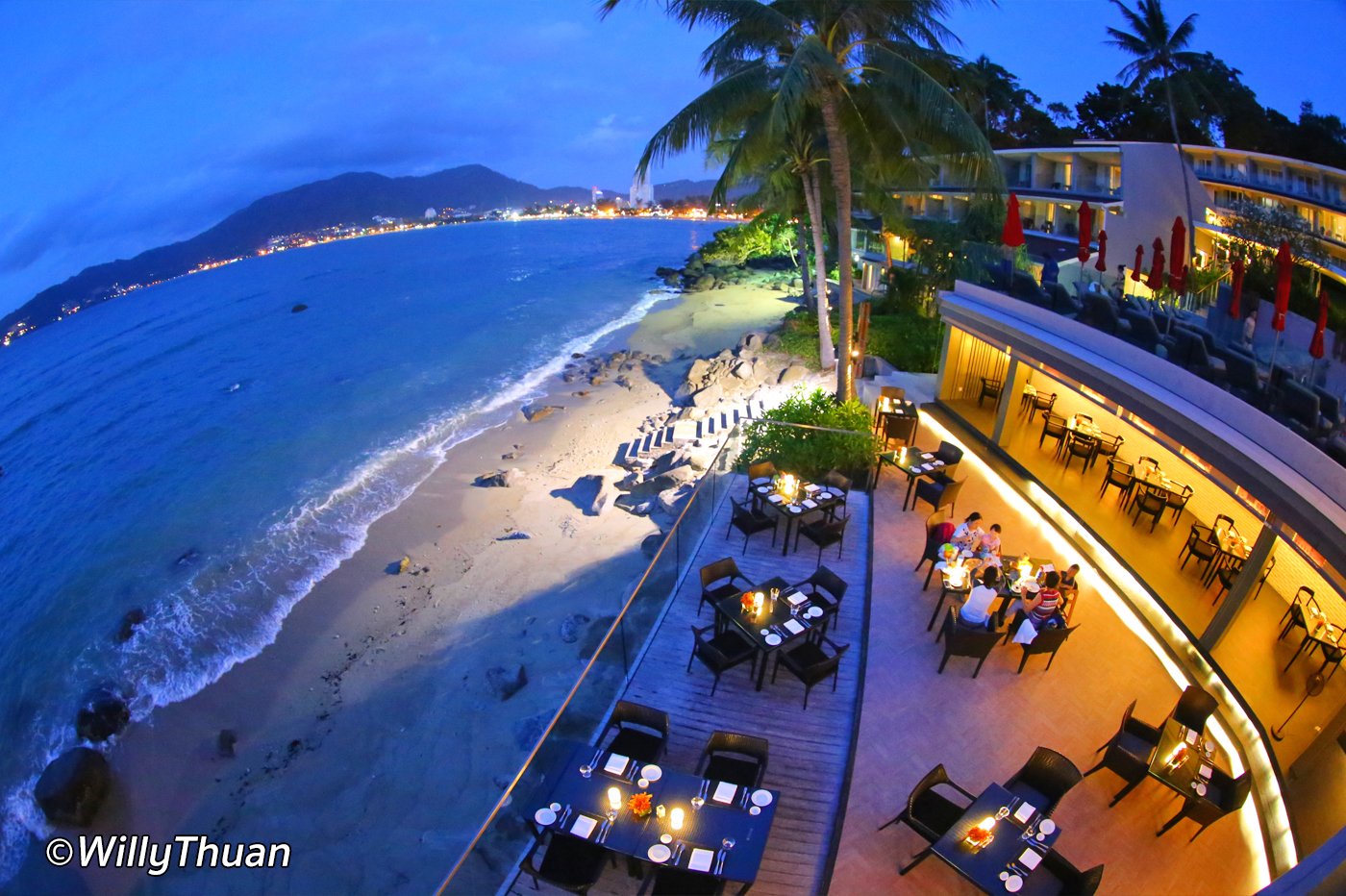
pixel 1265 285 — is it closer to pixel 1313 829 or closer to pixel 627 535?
pixel 1313 829

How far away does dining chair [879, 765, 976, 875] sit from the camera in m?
6.39

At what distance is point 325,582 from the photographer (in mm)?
17281

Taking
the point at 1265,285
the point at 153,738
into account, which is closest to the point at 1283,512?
the point at 1265,285

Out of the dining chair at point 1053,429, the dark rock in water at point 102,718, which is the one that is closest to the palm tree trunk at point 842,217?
the dining chair at point 1053,429

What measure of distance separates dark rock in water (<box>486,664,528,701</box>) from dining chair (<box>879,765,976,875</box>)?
7317 millimetres

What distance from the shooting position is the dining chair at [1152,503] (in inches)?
438

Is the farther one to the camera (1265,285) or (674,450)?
(674,450)

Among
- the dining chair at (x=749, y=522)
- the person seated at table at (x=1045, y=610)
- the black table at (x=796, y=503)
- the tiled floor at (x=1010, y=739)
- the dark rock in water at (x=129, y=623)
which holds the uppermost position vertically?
the black table at (x=796, y=503)

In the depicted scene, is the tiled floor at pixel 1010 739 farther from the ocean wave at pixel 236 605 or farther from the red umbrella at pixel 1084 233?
the ocean wave at pixel 236 605

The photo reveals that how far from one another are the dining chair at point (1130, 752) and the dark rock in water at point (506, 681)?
8.95 meters

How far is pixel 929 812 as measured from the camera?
670 cm

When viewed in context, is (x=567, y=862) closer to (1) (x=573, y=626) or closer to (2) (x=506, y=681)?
(2) (x=506, y=681)

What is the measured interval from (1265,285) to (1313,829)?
35.8 feet

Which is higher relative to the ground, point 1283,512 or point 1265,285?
point 1265,285
